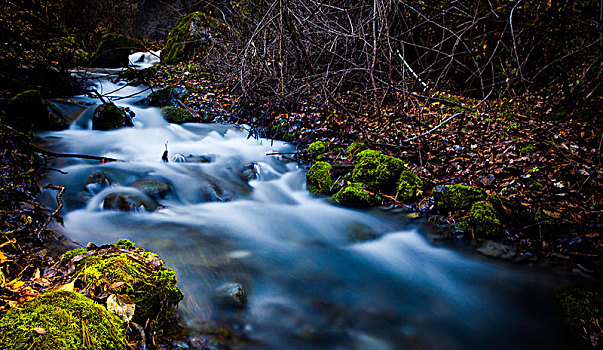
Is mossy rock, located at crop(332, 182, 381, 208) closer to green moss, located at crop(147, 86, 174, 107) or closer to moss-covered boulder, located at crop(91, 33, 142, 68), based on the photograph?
green moss, located at crop(147, 86, 174, 107)

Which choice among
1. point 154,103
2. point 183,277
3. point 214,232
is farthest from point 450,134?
point 154,103

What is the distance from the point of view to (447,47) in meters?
7.68

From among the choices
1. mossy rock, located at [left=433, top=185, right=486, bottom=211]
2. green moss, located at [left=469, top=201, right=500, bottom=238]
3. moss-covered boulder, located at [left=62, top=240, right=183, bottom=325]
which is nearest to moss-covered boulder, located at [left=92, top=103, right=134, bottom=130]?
moss-covered boulder, located at [left=62, top=240, right=183, bottom=325]

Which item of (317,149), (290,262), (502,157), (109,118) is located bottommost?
(290,262)

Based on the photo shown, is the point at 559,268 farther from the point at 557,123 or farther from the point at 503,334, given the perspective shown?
the point at 557,123

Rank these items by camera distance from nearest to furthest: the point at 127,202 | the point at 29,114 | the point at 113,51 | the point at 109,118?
the point at 127,202 → the point at 29,114 → the point at 109,118 → the point at 113,51

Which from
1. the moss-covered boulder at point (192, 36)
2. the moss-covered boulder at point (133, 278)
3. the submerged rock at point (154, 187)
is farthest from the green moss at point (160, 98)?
the moss-covered boulder at point (133, 278)

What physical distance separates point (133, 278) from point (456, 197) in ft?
12.5

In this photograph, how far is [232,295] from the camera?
2.92 metres

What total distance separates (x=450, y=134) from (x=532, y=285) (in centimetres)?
298

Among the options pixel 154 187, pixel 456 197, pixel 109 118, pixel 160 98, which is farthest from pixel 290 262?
pixel 160 98

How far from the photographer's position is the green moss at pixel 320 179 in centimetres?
517

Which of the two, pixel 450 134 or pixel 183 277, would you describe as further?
pixel 450 134

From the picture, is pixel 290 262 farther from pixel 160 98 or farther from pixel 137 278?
pixel 160 98
